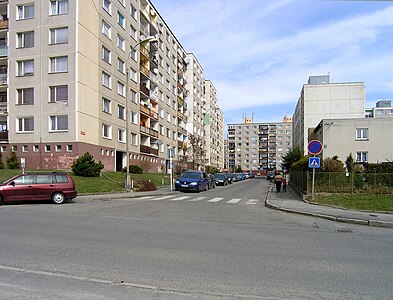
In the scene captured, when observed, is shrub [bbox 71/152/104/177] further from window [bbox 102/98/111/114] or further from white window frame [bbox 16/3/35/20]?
white window frame [bbox 16/3/35/20]

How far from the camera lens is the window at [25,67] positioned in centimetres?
3075

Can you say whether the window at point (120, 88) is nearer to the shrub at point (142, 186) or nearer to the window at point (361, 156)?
the shrub at point (142, 186)

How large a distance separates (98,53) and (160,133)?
20591 mm

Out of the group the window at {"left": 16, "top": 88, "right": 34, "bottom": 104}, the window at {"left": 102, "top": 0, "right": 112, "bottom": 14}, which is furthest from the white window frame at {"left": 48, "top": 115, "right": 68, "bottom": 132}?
the window at {"left": 102, "top": 0, "right": 112, "bottom": 14}

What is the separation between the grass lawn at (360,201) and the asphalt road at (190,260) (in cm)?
426

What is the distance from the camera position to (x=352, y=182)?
1734 cm

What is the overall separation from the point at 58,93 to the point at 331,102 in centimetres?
5159

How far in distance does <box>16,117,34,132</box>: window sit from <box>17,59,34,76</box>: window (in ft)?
13.4

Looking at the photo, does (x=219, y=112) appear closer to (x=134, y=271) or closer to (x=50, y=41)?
(x=50, y=41)

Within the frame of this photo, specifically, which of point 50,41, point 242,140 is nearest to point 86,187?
point 50,41

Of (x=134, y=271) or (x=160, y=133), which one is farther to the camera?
(x=160, y=133)

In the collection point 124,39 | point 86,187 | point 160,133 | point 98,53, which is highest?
point 124,39

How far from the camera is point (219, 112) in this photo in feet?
346

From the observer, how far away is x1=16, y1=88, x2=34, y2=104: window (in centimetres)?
3066
